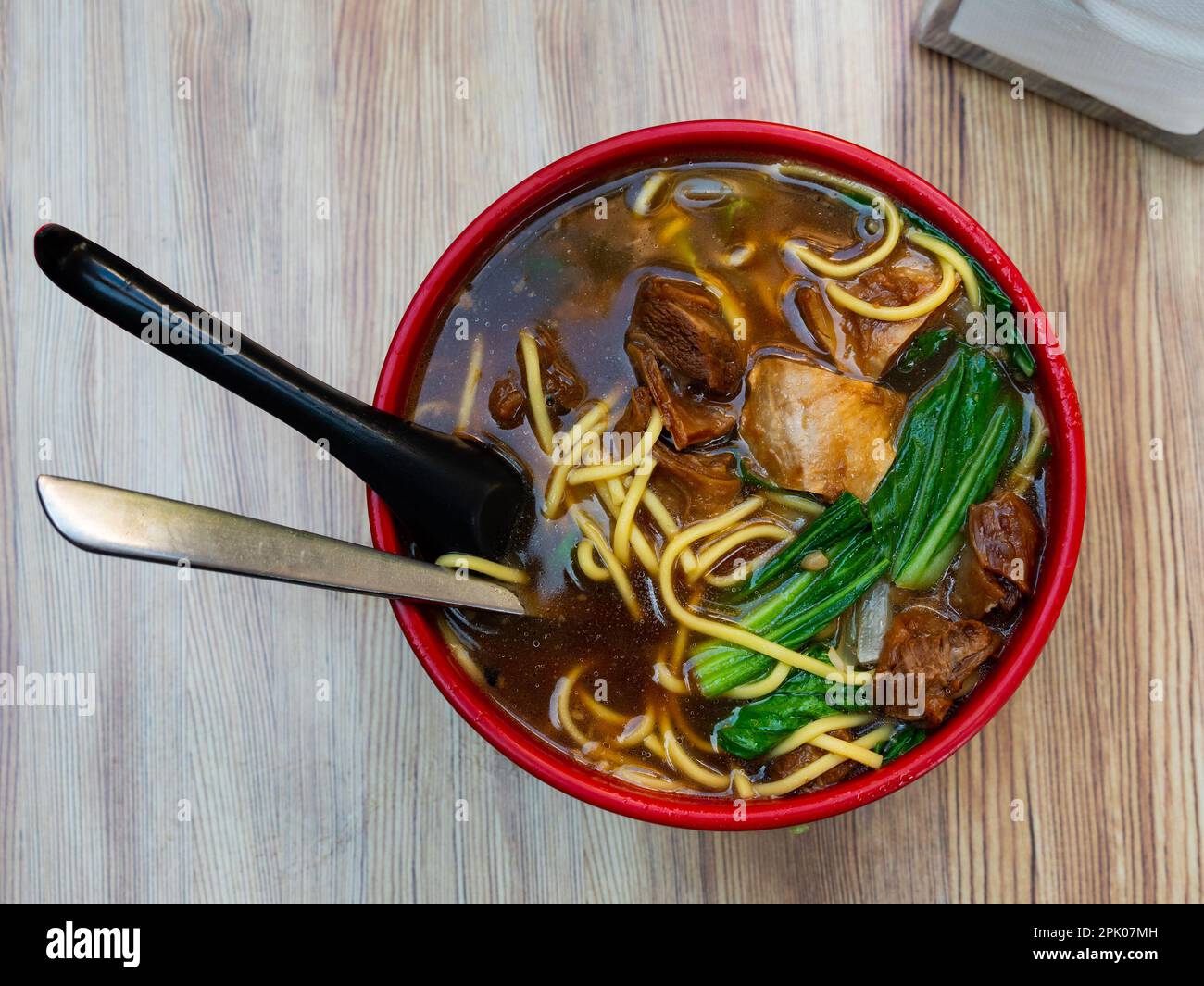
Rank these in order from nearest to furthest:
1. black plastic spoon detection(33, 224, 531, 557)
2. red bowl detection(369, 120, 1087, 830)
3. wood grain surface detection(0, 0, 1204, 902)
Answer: black plastic spoon detection(33, 224, 531, 557) < red bowl detection(369, 120, 1087, 830) < wood grain surface detection(0, 0, 1204, 902)

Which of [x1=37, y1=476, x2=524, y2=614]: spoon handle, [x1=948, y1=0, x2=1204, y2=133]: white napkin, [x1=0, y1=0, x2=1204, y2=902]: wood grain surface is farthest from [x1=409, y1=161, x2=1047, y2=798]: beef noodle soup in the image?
[x1=948, y1=0, x2=1204, y2=133]: white napkin

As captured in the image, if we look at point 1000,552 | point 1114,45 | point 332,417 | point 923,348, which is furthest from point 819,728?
point 1114,45

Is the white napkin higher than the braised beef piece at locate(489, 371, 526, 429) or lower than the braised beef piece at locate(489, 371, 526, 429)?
higher

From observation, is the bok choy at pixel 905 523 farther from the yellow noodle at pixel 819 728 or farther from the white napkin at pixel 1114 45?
the white napkin at pixel 1114 45

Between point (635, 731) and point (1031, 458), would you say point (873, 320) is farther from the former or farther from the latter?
point (635, 731)

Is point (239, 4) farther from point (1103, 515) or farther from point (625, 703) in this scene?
point (1103, 515)

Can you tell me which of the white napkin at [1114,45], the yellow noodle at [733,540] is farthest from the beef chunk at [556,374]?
the white napkin at [1114,45]

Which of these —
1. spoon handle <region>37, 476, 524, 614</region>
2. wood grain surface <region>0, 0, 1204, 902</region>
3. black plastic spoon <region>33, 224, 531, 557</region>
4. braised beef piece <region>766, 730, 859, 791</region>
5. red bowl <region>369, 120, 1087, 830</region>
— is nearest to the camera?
spoon handle <region>37, 476, 524, 614</region>

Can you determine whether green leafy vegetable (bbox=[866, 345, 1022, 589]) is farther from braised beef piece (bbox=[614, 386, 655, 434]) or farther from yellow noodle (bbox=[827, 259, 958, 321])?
braised beef piece (bbox=[614, 386, 655, 434])
